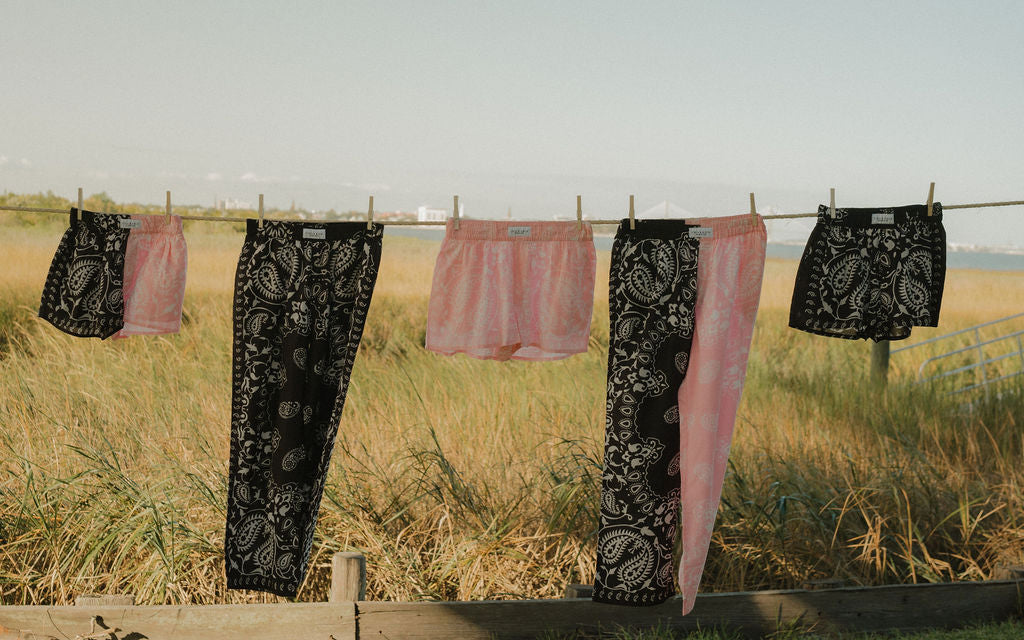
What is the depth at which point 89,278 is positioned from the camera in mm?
2920

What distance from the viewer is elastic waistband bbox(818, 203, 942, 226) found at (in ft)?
8.84

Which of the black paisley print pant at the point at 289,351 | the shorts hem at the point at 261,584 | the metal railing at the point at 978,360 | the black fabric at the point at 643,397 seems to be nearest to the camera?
the black fabric at the point at 643,397

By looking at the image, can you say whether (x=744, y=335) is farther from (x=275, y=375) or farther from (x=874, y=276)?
(x=275, y=375)

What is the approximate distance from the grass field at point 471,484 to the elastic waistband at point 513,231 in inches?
54.3

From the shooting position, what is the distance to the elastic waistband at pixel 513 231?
2.66 meters

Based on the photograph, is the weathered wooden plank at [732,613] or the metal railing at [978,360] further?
the metal railing at [978,360]

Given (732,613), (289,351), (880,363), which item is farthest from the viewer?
(880,363)

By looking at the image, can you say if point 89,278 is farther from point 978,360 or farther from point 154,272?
point 978,360

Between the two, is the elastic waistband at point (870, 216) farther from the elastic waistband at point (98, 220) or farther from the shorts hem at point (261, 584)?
the elastic waistband at point (98, 220)

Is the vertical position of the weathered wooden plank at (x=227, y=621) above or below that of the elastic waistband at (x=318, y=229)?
below

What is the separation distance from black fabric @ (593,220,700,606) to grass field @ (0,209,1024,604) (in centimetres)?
86

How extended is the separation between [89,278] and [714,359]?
7.32 feet

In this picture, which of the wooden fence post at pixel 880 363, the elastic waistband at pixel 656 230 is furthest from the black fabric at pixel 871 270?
the wooden fence post at pixel 880 363

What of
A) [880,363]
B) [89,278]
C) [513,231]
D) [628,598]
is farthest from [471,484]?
[880,363]
